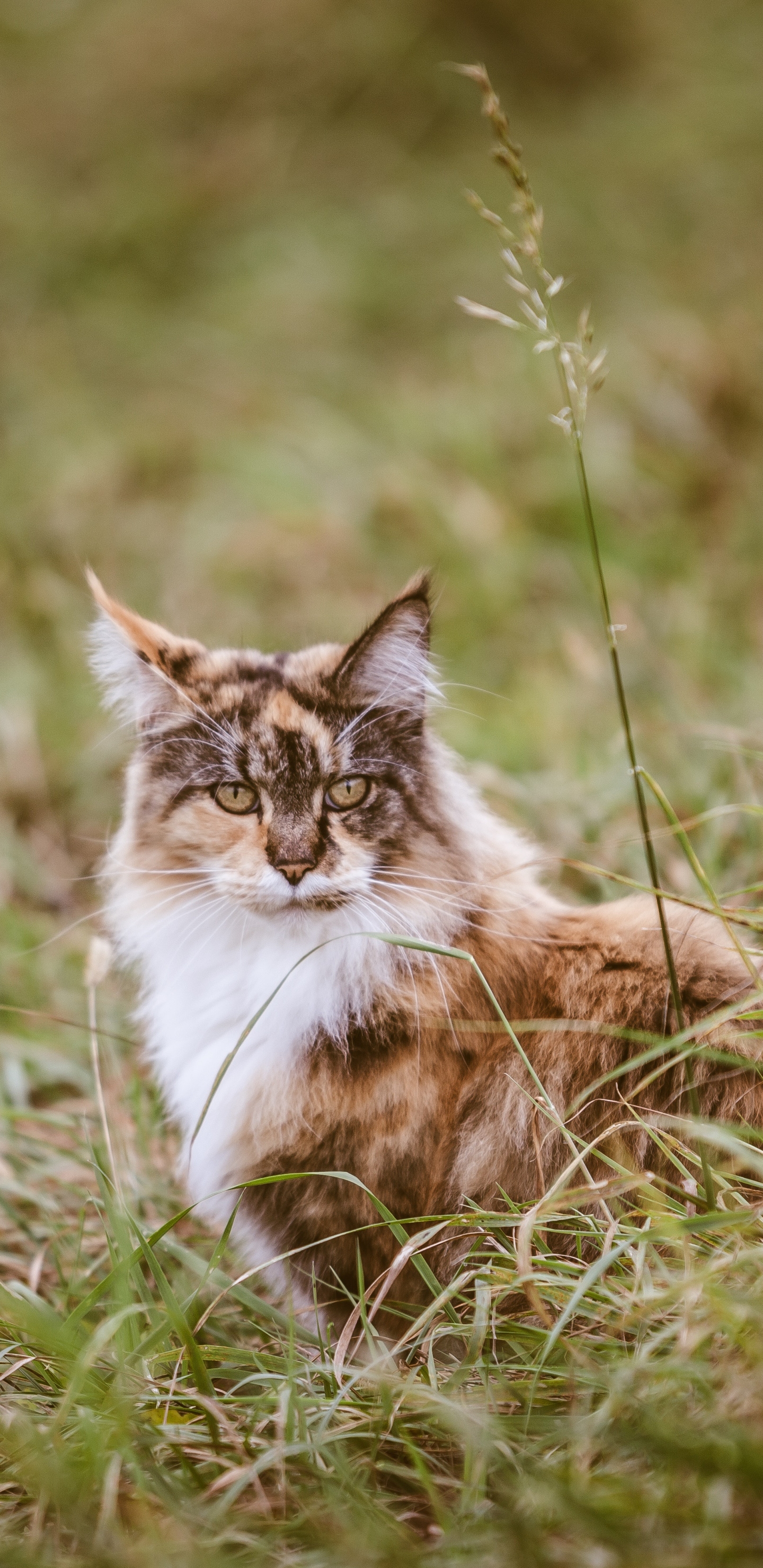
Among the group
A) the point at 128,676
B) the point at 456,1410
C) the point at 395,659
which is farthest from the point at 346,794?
the point at 456,1410

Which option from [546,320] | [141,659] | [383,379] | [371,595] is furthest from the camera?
[383,379]

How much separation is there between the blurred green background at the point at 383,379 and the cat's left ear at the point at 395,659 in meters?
0.10

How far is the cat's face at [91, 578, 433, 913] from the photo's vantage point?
206cm

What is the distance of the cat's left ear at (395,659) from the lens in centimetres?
211

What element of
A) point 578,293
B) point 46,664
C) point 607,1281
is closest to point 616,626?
point 607,1281

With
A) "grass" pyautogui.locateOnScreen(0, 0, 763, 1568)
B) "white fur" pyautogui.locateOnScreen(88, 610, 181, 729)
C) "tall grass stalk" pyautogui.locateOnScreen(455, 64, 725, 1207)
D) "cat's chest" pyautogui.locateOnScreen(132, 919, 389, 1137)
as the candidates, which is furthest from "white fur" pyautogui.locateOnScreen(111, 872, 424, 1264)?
"tall grass stalk" pyautogui.locateOnScreen(455, 64, 725, 1207)

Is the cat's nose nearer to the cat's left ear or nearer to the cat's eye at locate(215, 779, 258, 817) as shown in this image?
the cat's eye at locate(215, 779, 258, 817)

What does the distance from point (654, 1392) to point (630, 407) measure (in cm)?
570

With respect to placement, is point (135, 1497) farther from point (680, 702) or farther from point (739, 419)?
point (739, 419)

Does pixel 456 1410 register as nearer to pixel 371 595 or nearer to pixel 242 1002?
pixel 242 1002

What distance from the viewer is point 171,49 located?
462 inches

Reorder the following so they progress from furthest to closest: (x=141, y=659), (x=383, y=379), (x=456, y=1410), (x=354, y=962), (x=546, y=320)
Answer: (x=383, y=379), (x=141, y=659), (x=354, y=962), (x=546, y=320), (x=456, y=1410)

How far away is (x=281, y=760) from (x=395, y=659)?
1.09 ft

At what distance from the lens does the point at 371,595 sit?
554 cm
